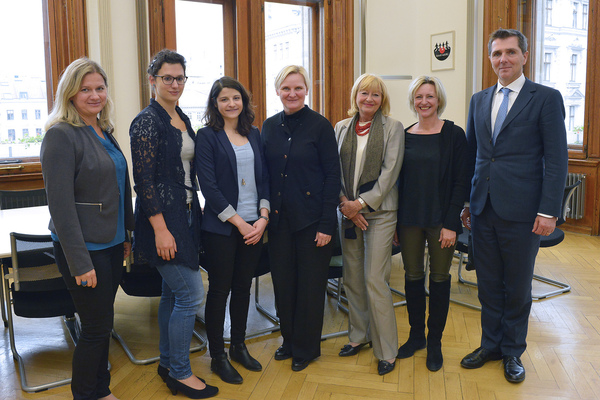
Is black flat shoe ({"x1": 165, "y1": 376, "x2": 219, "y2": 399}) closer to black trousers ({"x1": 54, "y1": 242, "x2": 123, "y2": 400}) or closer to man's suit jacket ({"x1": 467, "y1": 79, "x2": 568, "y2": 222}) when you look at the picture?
black trousers ({"x1": 54, "y1": 242, "x2": 123, "y2": 400})

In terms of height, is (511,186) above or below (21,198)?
above

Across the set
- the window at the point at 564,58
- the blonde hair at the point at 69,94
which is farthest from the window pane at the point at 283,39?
the blonde hair at the point at 69,94

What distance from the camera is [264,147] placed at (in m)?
2.78

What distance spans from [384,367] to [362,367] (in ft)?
0.45

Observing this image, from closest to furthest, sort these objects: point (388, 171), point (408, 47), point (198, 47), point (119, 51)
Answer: point (388, 171), point (119, 51), point (198, 47), point (408, 47)

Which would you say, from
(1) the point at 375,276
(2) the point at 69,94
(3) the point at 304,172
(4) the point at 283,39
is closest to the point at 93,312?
(2) the point at 69,94

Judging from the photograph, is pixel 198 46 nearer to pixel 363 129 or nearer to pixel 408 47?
pixel 408 47

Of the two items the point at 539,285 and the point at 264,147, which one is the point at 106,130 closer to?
the point at 264,147

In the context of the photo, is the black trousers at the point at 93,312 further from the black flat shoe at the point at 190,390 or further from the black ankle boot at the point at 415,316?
the black ankle boot at the point at 415,316

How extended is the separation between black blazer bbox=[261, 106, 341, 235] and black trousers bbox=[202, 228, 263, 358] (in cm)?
23

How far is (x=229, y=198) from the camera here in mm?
2604

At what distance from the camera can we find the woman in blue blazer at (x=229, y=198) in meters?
2.56

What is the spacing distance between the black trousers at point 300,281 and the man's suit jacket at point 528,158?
919 millimetres

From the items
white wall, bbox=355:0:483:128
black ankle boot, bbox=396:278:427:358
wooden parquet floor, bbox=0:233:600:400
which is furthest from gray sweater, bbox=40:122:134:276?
white wall, bbox=355:0:483:128
